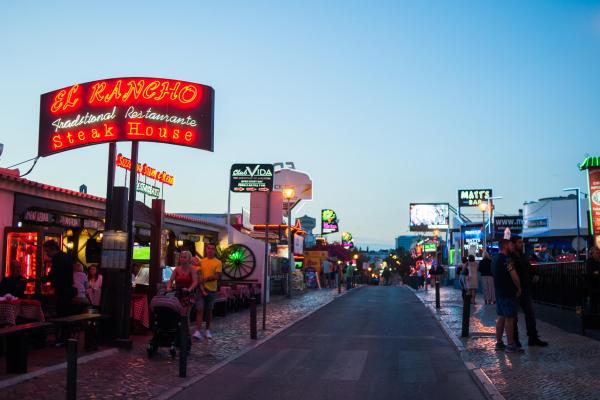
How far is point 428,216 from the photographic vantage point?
81.7 metres

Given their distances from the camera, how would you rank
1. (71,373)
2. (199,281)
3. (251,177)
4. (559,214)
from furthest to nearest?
(559,214) < (251,177) < (199,281) < (71,373)

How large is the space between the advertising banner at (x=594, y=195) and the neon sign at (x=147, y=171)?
1862cm

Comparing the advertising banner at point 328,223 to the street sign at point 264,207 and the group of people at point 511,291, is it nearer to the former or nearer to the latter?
the street sign at point 264,207

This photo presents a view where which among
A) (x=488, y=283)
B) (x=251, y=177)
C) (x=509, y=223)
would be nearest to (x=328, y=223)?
(x=509, y=223)

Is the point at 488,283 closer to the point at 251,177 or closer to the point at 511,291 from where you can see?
the point at 511,291

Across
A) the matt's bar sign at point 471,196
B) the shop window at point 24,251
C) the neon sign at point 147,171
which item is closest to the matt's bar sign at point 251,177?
the neon sign at point 147,171

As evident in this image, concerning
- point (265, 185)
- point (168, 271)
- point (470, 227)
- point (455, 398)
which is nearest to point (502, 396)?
point (455, 398)

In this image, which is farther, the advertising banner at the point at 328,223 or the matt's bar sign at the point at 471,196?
the advertising banner at the point at 328,223

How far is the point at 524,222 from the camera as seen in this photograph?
52219 millimetres

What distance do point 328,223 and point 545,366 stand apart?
3304 inches

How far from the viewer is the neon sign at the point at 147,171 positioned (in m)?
30.3

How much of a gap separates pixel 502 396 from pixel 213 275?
7.18 m

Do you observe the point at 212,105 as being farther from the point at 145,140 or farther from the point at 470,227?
the point at 470,227

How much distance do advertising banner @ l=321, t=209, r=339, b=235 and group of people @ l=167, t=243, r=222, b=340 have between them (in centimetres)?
7893
